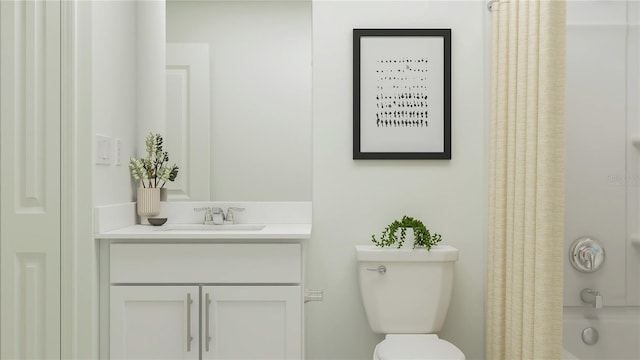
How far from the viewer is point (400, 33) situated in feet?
8.20

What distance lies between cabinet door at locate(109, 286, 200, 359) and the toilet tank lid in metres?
0.74

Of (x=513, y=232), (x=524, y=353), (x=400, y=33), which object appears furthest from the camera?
(x=400, y=33)

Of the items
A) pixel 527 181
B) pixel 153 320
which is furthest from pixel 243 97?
pixel 527 181

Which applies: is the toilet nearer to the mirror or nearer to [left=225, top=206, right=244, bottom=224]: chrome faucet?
the mirror

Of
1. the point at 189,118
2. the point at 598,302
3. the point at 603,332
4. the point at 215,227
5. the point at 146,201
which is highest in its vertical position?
the point at 189,118

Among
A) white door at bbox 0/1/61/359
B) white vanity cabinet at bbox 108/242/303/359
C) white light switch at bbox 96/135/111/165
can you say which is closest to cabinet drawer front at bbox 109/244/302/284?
white vanity cabinet at bbox 108/242/303/359

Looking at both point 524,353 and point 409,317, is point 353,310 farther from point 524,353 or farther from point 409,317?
point 524,353

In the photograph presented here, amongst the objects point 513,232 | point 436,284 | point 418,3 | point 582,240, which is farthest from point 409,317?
point 418,3

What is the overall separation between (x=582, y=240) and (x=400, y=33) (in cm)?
122

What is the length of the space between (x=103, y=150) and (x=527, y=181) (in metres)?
1.61

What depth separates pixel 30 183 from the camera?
6.47 feet

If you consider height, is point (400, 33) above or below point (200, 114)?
above

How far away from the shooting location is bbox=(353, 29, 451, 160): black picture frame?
8.21 feet

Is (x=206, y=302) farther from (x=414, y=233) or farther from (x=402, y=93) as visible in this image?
(x=402, y=93)
